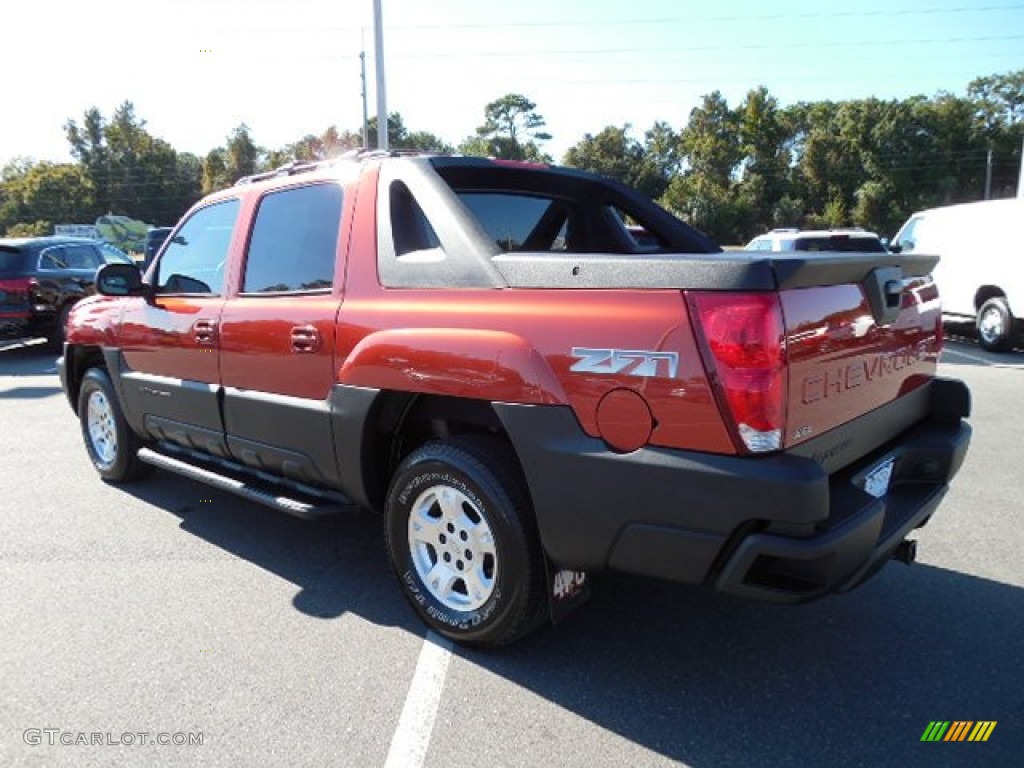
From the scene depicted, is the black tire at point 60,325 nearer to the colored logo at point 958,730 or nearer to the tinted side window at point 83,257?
the tinted side window at point 83,257

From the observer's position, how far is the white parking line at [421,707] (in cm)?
236

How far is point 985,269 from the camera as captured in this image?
1085cm

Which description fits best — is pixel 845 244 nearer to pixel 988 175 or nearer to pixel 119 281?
pixel 119 281

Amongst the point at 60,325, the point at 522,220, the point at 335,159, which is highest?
the point at 335,159

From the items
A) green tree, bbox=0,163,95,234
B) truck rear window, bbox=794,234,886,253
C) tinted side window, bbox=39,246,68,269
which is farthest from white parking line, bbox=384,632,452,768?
green tree, bbox=0,163,95,234

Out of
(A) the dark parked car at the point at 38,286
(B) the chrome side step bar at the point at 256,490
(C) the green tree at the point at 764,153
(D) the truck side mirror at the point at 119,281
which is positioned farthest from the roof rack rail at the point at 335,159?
(C) the green tree at the point at 764,153

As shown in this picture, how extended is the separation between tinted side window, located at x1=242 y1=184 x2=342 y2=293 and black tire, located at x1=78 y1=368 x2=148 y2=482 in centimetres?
187

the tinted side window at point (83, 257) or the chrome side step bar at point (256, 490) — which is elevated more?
the tinted side window at point (83, 257)

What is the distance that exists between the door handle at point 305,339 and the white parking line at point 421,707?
4.49 ft

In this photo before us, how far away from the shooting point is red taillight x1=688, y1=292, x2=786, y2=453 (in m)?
2.10

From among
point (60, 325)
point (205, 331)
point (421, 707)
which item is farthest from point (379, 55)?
point (421, 707)

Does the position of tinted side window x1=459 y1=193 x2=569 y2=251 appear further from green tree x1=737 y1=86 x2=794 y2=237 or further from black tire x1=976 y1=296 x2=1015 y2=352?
green tree x1=737 y1=86 x2=794 y2=237

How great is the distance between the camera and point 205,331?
3.89 metres

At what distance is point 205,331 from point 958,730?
12.3 feet
